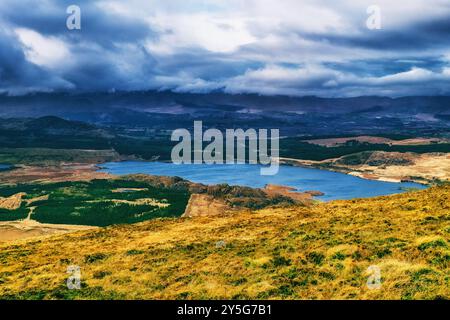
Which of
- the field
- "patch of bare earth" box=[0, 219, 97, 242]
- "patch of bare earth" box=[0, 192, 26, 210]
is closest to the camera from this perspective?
"patch of bare earth" box=[0, 219, 97, 242]

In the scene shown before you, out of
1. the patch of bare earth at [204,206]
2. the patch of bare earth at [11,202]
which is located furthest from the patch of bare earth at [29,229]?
the patch of bare earth at [204,206]

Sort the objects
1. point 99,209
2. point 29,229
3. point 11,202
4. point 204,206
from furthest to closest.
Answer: point 11,202
point 99,209
point 204,206
point 29,229

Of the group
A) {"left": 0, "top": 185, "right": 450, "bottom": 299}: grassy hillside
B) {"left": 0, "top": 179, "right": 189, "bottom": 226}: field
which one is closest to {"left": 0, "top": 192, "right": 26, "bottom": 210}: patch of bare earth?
{"left": 0, "top": 179, "right": 189, "bottom": 226}: field

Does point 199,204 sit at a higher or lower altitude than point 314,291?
lower

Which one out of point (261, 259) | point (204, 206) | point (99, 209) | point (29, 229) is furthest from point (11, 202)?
point (261, 259)

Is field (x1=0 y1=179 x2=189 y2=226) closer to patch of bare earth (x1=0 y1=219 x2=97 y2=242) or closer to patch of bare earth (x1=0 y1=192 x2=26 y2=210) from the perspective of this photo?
patch of bare earth (x1=0 y1=192 x2=26 y2=210)

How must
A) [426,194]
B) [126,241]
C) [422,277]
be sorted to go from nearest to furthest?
[422,277]
[126,241]
[426,194]

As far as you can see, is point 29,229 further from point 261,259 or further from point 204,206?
point 261,259
